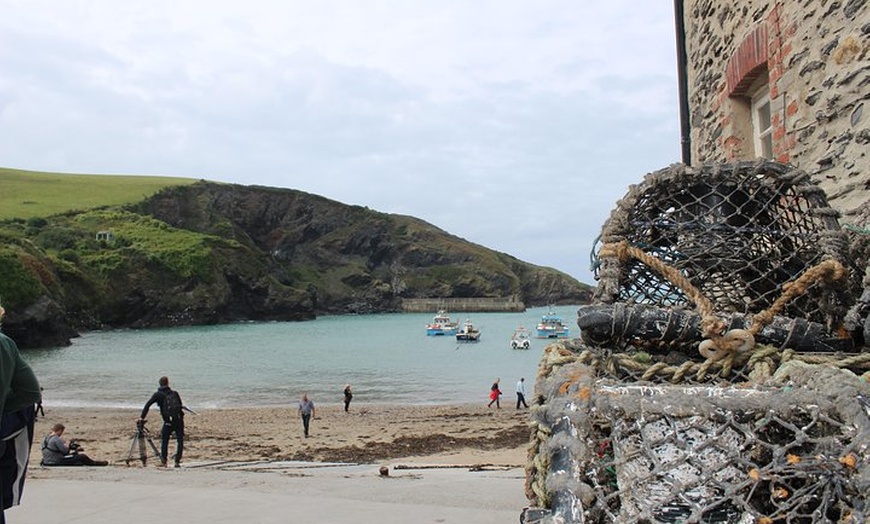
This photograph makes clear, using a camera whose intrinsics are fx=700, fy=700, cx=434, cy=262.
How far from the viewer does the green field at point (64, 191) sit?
298 ft

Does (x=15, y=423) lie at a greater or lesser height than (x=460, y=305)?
lesser

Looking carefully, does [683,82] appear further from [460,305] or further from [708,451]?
[460,305]

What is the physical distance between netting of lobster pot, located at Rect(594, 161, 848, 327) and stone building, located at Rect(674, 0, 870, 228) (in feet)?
3.59

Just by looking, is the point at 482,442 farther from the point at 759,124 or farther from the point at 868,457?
the point at 868,457

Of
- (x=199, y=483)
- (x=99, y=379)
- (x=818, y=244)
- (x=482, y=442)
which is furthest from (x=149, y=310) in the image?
(x=818, y=244)

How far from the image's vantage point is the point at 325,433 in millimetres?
18453

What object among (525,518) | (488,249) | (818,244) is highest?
(488,249)

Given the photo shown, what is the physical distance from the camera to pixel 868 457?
5.77ft

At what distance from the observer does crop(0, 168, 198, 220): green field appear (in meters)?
90.9

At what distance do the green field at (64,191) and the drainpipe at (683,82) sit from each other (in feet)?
304

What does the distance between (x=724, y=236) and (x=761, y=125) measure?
11.7ft

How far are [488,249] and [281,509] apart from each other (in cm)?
14267

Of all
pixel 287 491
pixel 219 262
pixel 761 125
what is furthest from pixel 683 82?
pixel 219 262

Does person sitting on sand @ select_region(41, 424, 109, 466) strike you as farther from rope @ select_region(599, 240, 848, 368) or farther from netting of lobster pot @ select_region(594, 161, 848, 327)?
rope @ select_region(599, 240, 848, 368)
